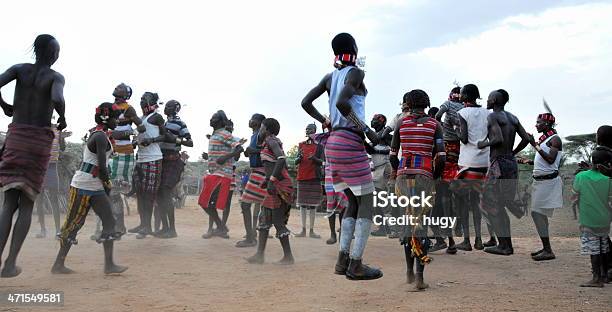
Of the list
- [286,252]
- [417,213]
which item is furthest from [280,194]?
[417,213]

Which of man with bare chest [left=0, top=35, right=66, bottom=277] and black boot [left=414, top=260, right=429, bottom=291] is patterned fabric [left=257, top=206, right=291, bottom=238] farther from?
man with bare chest [left=0, top=35, right=66, bottom=277]

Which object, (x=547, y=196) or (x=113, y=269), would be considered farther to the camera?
(x=547, y=196)

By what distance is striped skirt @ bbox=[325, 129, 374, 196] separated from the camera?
4.91 meters

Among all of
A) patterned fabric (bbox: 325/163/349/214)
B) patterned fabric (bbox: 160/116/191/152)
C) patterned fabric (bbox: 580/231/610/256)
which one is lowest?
patterned fabric (bbox: 580/231/610/256)

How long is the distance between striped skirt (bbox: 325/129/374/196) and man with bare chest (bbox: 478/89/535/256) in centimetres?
310

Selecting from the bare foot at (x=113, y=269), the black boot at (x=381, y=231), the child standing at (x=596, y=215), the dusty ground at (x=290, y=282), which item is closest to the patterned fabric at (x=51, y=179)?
the dusty ground at (x=290, y=282)

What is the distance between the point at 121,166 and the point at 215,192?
5.57 ft

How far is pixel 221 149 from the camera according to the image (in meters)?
9.60

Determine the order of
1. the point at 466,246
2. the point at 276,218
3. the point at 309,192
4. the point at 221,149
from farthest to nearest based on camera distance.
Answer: the point at 309,192, the point at 221,149, the point at 466,246, the point at 276,218

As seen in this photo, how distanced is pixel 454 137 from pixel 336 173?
3.65m

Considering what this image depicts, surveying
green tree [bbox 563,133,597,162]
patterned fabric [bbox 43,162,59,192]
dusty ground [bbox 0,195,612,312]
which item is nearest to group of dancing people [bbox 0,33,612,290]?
dusty ground [bbox 0,195,612,312]

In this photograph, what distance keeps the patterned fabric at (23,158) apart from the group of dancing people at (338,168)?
1 centimetres

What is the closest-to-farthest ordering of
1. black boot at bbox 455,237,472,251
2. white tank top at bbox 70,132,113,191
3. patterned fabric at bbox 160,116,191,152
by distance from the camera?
white tank top at bbox 70,132,113,191, black boot at bbox 455,237,472,251, patterned fabric at bbox 160,116,191,152

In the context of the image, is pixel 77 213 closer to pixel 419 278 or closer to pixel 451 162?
pixel 419 278
